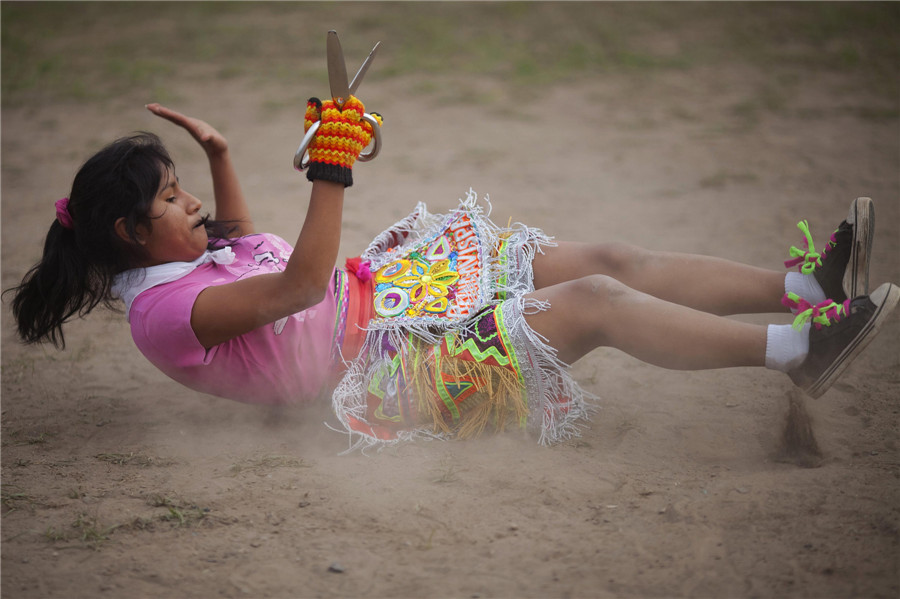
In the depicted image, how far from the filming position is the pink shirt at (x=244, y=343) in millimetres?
1939

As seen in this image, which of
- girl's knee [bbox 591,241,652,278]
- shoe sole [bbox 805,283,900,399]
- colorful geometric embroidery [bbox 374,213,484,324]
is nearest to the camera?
shoe sole [bbox 805,283,900,399]

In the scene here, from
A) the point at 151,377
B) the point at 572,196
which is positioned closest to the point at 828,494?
the point at 151,377

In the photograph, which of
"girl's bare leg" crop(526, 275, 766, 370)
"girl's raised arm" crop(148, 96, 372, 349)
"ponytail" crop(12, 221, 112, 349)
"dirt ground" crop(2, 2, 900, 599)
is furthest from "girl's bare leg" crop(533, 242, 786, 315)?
"ponytail" crop(12, 221, 112, 349)

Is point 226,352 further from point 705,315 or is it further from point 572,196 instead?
point 572,196

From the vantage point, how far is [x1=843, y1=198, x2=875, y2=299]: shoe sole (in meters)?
2.03

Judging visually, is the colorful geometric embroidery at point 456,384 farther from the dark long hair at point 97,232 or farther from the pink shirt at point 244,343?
the dark long hair at point 97,232

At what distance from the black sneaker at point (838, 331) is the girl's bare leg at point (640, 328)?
11 centimetres

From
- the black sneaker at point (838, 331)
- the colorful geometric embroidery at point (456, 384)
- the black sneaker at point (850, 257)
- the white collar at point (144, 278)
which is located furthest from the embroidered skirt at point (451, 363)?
the black sneaker at point (850, 257)

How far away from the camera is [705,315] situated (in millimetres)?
1966

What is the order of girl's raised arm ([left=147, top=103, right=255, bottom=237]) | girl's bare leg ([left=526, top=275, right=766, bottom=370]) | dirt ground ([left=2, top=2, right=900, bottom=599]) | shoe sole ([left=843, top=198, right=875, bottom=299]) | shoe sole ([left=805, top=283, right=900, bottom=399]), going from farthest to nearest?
girl's raised arm ([left=147, top=103, right=255, bottom=237]), shoe sole ([left=843, top=198, right=875, bottom=299]), girl's bare leg ([left=526, top=275, right=766, bottom=370]), shoe sole ([left=805, top=283, right=900, bottom=399]), dirt ground ([left=2, top=2, right=900, bottom=599])

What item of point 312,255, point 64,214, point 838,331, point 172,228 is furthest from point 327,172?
point 838,331

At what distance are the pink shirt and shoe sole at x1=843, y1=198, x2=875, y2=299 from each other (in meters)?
1.38

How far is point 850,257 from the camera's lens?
2068mm

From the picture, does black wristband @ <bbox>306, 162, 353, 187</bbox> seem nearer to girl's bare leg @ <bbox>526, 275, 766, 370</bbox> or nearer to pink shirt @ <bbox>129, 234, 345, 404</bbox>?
pink shirt @ <bbox>129, 234, 345, 404</bbox>
